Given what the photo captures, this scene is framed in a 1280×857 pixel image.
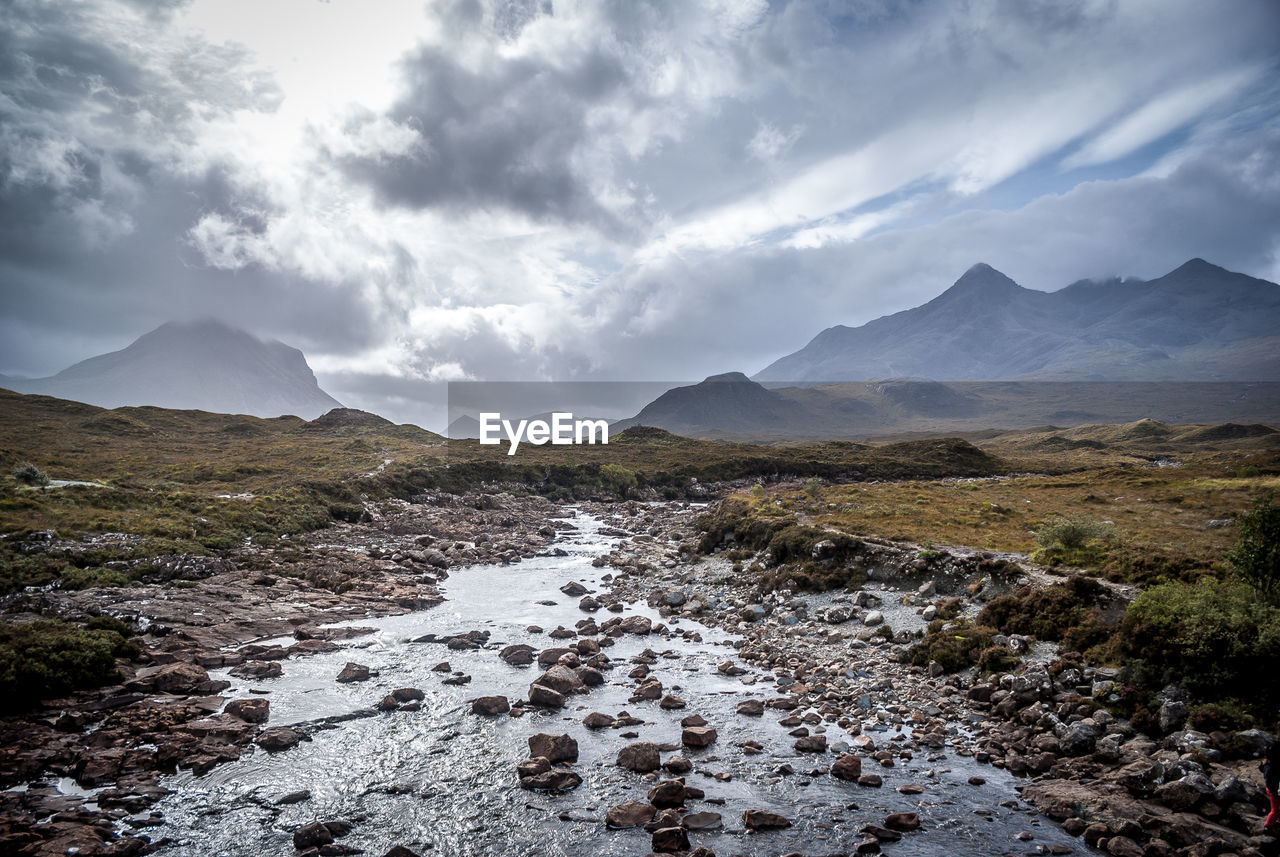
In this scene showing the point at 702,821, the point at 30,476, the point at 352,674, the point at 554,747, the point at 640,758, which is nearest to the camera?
the point at 702,821

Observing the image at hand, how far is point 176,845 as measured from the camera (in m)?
12.1

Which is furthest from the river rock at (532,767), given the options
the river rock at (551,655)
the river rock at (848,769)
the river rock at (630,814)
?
the river rock at (551,655)

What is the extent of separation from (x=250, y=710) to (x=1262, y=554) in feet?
98.9

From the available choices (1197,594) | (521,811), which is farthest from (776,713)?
(1197,594)

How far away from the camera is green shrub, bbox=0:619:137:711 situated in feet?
54.3

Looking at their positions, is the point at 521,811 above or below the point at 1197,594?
below

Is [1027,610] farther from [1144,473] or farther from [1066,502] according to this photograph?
[1144,473]

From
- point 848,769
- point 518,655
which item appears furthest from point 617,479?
point 848,769

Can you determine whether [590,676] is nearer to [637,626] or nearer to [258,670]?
[637,626]

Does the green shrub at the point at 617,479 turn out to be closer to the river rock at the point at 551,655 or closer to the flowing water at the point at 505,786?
the river rock at the point at 551,655

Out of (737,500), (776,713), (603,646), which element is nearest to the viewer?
(776,713)

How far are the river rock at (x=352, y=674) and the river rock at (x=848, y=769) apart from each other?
1664cm

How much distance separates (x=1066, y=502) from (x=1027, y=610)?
111 ft

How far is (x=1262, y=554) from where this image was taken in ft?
53.6
